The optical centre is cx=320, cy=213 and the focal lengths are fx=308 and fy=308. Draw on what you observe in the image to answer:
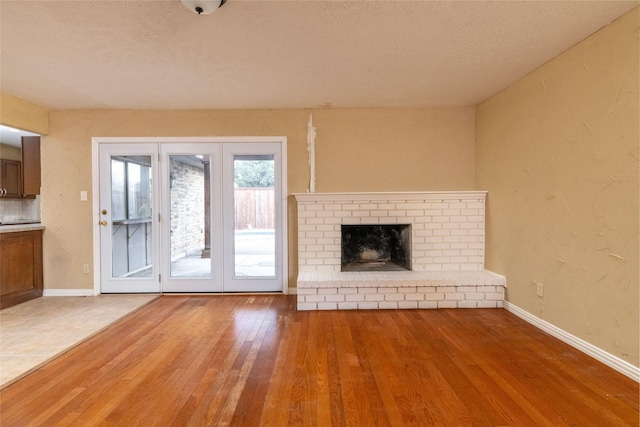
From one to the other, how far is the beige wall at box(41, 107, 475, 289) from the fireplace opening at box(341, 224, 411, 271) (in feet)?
2.11

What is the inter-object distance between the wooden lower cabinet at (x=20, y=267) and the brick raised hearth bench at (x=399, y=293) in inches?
129

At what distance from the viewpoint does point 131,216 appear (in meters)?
3.99

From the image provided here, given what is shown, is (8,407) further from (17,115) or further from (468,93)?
(468,93)

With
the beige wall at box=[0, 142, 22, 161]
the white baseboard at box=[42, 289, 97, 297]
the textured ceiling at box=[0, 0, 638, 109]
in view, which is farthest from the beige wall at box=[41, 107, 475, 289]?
the beige wall at box=[0, 142, 22, 161]

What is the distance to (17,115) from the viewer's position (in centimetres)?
346

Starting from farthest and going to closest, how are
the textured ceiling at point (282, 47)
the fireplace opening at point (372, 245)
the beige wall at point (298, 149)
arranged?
the fireplace opening at point (372, 245)
the beige wall at point (298, 149)
the textured ceiling at point (282, 47)

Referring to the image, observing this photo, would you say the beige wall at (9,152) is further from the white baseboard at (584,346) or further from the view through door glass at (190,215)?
the white baseboard at (584,346)

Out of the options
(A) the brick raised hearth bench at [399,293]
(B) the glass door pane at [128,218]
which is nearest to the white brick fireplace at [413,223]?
(A) the brick raised hearth bench at [399,293]

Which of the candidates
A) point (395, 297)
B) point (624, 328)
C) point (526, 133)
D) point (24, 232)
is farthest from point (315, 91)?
point (24, 232)

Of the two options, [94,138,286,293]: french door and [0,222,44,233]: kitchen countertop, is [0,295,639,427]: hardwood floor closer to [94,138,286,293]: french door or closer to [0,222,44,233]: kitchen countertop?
[94,138,286,293]: french door

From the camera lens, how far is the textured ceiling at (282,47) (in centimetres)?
194

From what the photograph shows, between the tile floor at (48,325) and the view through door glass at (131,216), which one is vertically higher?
the view through door glass at (131,216)

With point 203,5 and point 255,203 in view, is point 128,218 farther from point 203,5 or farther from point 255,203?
point 203,5

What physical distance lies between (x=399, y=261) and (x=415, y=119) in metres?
1.88
